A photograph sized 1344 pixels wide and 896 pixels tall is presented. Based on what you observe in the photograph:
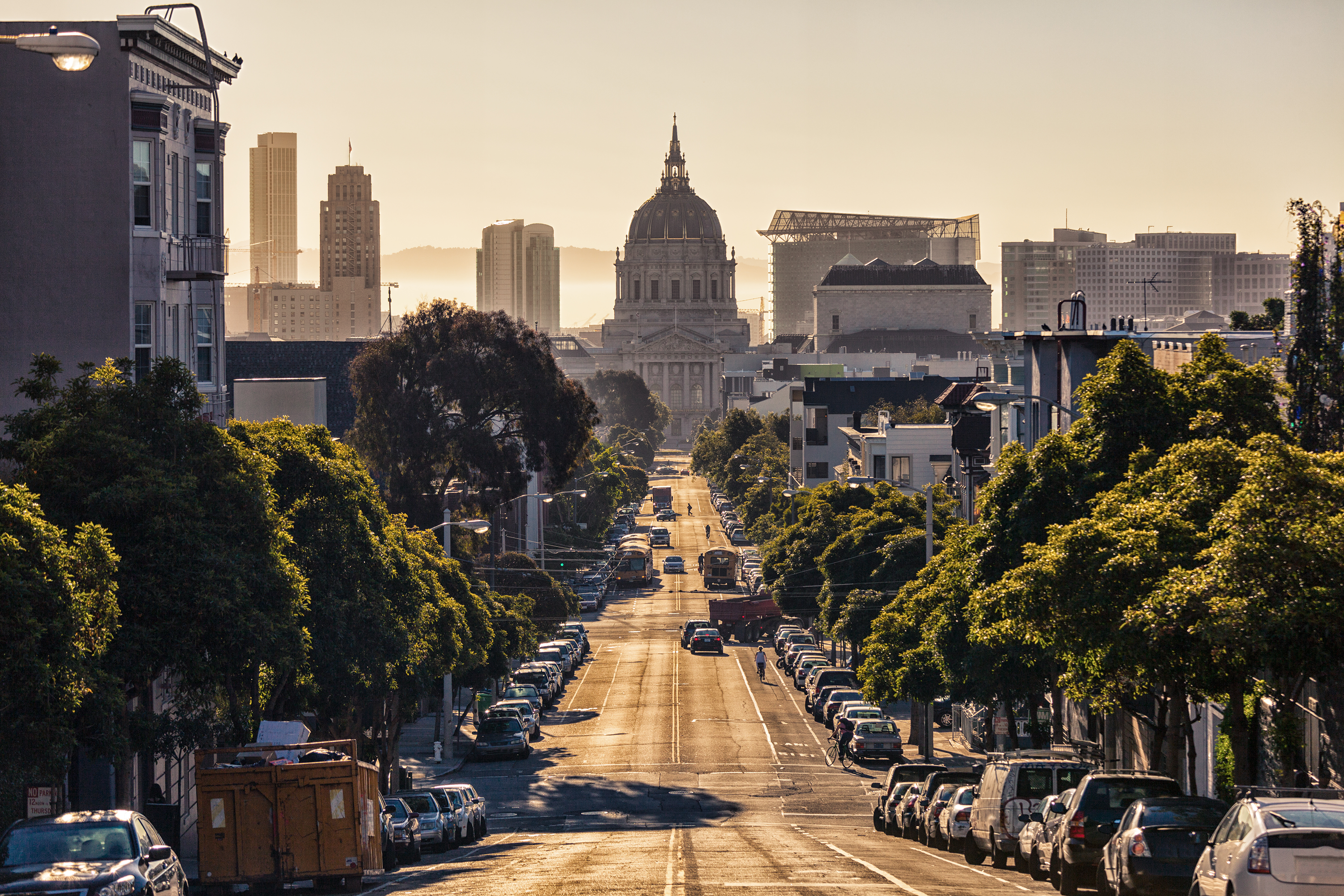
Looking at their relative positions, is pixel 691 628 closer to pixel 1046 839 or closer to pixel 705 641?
pixel 705 641

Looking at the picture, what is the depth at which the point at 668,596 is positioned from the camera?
10538 centimetres

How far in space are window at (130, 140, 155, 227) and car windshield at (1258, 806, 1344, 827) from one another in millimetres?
30719

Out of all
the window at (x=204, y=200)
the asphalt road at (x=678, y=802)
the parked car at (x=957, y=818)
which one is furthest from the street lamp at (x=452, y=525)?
the parked car at (x=957, y=818)

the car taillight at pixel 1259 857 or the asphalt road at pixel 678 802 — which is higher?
the car taillight at pixel 1259 857

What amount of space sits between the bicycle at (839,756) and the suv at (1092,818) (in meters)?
29.6

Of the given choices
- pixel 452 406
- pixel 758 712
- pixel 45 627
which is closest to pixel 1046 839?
pixel 45 627

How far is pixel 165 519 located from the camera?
956 inches

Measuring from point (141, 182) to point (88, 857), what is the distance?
24.9 meters

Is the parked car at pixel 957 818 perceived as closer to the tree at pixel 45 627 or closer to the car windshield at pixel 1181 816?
the car windshield at pixel 1181 816

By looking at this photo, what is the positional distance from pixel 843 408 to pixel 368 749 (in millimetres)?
79446

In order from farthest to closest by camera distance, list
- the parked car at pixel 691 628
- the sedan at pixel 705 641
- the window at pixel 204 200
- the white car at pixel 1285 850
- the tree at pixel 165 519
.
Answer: the parked car at pixel 691 628, the sedan at pixel 705 641, the window at pixel 204 200, the tree at pixel 165 519, the white car at pixel 1285 850

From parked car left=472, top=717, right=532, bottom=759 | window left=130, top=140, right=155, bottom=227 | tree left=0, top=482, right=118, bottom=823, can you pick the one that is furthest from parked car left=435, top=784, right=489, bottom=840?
parked car left=472, top=717, right=532, bottom=759

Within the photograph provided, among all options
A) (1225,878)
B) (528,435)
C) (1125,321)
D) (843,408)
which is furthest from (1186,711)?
(843,408)

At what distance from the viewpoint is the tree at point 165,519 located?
24062 millimetres
